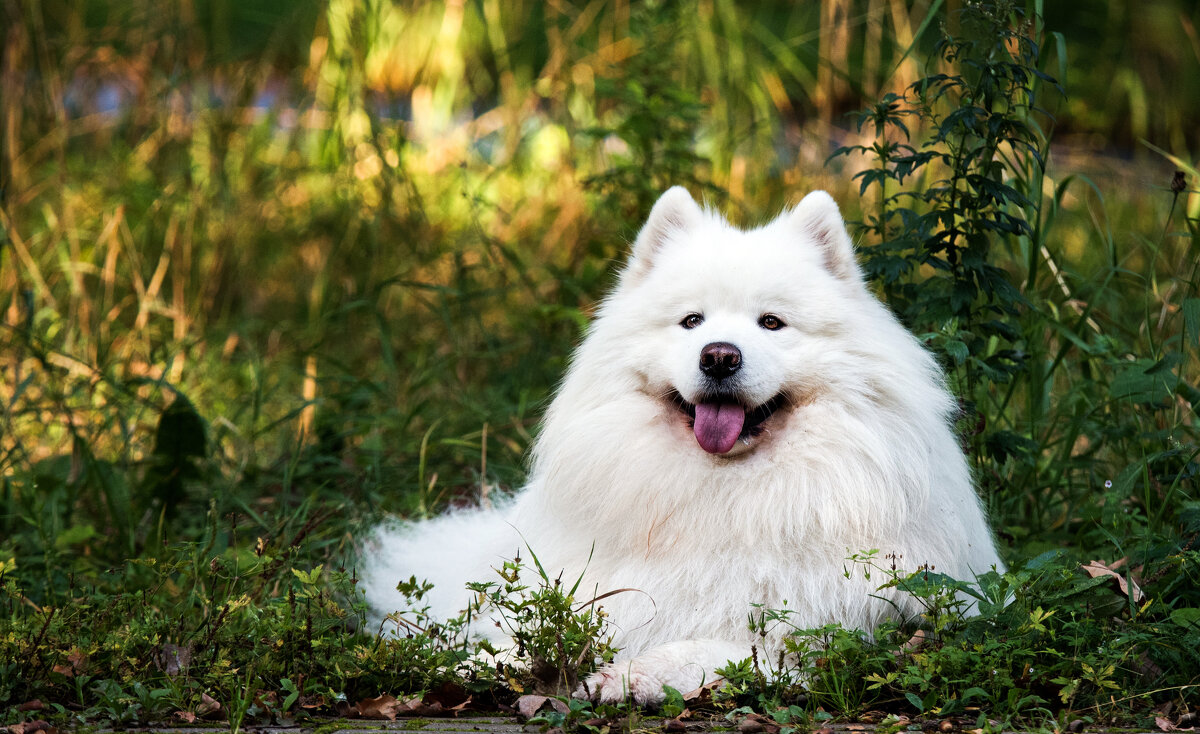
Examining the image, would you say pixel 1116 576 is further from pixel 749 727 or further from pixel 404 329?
pixel 404 329

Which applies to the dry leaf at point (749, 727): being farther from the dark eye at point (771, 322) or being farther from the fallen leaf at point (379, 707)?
the dark eye at point (771, 322)

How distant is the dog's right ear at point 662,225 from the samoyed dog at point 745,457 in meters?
0.14

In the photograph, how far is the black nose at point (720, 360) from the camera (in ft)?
9.48

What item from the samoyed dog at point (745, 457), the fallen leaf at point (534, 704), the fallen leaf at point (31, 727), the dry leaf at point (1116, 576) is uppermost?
the samoyed dog at point (745, 457)

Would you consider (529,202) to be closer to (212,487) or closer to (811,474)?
(212,487)

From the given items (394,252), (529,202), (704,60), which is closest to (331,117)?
(394,252)

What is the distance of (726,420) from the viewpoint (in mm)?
2975

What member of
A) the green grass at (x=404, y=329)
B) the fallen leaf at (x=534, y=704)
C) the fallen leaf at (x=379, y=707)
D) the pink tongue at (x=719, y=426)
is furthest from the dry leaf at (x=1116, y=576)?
the fallen leaf at (x=379, y=707)

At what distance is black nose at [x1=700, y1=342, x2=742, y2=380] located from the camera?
9.48ft

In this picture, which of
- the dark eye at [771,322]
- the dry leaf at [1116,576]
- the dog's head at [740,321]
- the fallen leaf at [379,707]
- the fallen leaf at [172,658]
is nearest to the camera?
the fallen leaf at [379,707]

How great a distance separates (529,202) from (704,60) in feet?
5.08

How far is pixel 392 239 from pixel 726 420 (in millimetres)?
4050

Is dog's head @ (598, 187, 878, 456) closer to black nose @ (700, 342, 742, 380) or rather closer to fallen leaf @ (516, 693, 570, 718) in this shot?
black nose @ (700, 342, 742, 380)

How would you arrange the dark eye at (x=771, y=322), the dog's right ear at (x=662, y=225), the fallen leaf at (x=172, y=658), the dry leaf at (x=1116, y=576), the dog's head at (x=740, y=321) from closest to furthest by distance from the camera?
the fallen leaf at (x=172, y=658)
the dry leaf at (x=1116, y=576)
the dog's head at (x=740, y=321)
the dark eye at (x=771, y=322)
the dog's right ear at (x=662, y=225)
